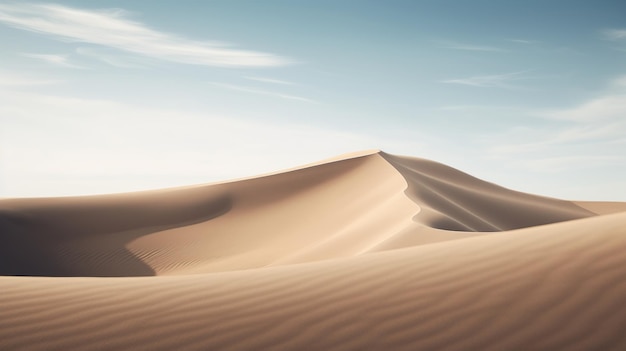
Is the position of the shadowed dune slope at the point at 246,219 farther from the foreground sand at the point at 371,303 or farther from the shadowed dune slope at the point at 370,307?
the shadowed dune slope at the point at 370,307

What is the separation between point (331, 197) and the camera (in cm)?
3244

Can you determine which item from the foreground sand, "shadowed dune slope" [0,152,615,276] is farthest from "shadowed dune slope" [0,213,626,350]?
"shadowed dune slope" [0,152,615,276]

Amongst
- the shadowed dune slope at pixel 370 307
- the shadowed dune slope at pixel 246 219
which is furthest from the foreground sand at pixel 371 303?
the shadowed dune slope at pixel 246 219

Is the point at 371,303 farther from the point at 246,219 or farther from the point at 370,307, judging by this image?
the point at 246,219

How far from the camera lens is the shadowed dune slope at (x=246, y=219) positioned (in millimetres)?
25547

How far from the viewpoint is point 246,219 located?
31.8m

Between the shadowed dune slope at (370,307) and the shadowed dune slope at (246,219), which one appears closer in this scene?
the shadowed dune slope at (370,307)

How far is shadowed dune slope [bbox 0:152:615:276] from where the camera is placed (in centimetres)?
2555

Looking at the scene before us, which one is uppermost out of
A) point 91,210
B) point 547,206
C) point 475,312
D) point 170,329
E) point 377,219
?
point 91,210

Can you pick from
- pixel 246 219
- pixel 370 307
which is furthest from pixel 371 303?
pixel 246 219

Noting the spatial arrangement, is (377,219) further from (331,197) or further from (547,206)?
(547,206)

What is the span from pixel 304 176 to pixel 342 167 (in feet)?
7.37

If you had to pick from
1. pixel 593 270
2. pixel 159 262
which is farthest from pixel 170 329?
pixel 159 262

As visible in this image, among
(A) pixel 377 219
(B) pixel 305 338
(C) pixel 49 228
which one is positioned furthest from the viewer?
(C) pixel 49 228
